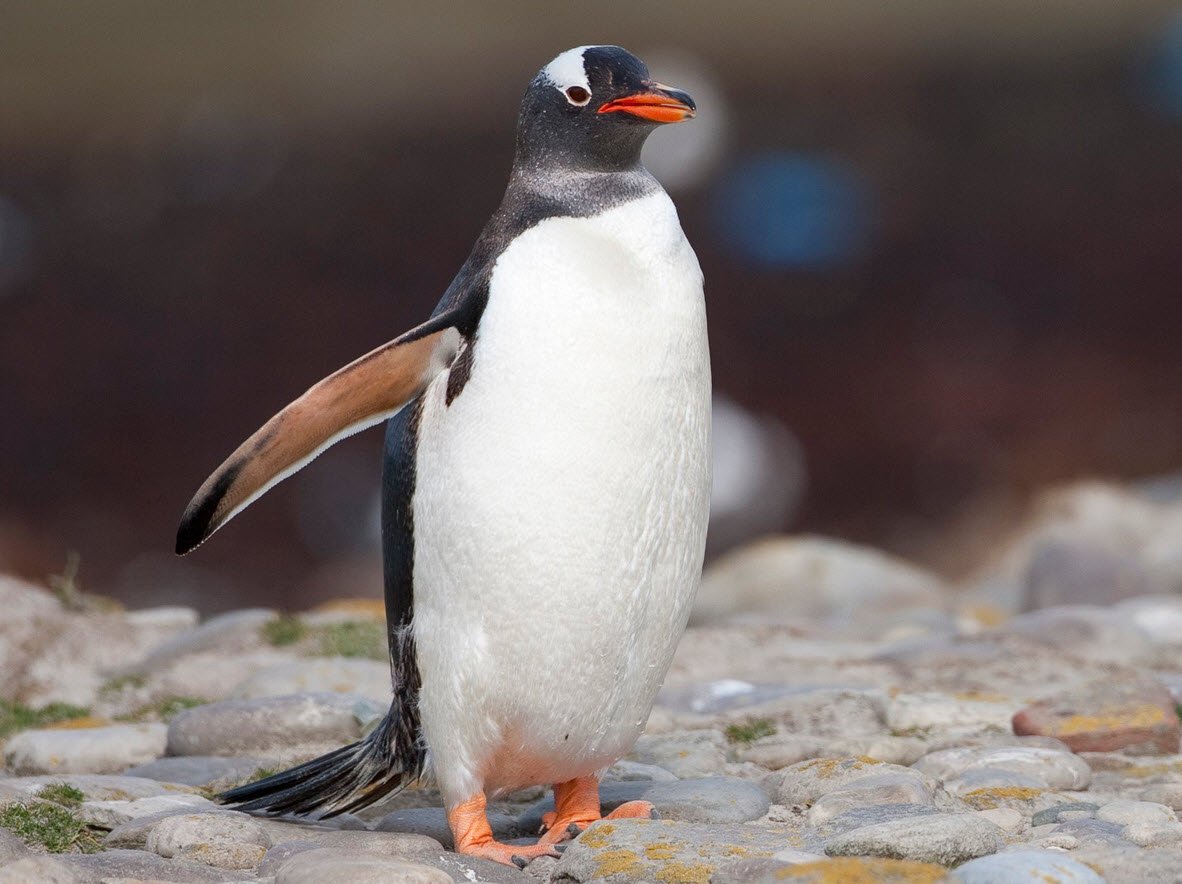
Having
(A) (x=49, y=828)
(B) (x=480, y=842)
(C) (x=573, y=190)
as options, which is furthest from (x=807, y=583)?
(A) (x=49, y=828)

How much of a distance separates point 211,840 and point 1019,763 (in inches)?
84.1

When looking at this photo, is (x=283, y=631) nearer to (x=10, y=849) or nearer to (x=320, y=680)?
(x=320, y=680)

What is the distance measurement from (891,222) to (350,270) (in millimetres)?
5391

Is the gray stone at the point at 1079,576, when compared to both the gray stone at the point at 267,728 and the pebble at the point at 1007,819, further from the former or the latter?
the gray stone at the point at 267,728

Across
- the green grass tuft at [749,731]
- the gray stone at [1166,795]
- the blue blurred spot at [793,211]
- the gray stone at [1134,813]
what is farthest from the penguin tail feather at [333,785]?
the blue blurred spot at [793,211]

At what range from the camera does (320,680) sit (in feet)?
16.4

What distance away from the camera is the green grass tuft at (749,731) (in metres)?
4.42

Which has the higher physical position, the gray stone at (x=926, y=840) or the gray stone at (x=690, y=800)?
the gray stone at (x=926, y=840)

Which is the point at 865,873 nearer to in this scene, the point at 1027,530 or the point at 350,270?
the point at 1027,530

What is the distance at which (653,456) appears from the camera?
3.11 metres

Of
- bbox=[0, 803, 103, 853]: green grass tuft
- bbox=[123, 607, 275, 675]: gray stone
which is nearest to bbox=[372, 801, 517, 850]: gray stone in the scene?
bbox=[0, 803, 103, 853]: green grass tuft

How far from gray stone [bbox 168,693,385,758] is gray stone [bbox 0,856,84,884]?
65.4 inches

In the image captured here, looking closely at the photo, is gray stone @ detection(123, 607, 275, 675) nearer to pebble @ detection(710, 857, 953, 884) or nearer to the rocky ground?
the rocky ground

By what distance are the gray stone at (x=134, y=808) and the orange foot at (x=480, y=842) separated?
0.61 meters
